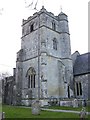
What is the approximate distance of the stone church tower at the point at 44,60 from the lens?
28.1 m

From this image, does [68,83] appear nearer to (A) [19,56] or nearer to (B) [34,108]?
(A) [19,56]

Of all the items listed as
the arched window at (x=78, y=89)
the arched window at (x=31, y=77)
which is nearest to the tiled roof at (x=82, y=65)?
the arched window at (x=78, y=89)

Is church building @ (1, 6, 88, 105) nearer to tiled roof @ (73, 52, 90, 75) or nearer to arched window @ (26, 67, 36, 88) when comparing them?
arched window @ (26, 67, 36, 88)

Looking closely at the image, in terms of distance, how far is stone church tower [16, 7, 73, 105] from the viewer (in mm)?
28109

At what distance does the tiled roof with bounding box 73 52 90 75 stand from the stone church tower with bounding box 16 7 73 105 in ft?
4.66

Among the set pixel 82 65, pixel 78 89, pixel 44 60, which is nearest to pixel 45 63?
pixel 44 60

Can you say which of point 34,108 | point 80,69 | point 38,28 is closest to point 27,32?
point 38,28

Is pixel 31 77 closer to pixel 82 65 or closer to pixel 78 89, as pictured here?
pixel 78 89

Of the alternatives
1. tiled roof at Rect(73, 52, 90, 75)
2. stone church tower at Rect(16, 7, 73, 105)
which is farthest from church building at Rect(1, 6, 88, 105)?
tiled roof at Rect(73, 52, 90, 75)

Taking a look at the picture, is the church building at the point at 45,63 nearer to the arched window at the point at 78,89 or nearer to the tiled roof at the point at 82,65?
the arched window at the point at 78,89

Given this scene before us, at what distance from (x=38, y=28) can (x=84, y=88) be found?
12536 mm

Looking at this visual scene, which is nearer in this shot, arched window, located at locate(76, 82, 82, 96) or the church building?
the church building

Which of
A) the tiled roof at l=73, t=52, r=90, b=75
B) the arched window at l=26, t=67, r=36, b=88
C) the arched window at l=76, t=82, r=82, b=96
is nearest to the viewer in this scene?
the arched window at l=26, t=67, r=36, b=88

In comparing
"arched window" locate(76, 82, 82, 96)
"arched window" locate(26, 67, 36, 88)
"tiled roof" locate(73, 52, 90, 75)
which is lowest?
"arched window" locate(76, 82, 82, 96)
